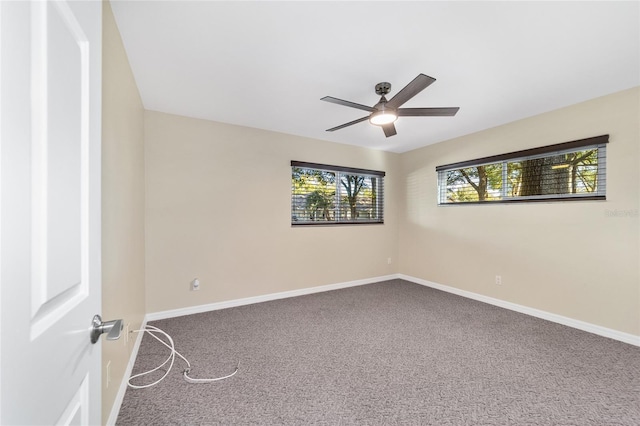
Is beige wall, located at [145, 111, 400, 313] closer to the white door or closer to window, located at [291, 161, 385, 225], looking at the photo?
window, located at [291, 161, 385, 225]

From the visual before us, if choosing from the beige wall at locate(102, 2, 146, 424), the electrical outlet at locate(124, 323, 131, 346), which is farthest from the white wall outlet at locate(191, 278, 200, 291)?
the electrical outlet at locate(124, 323, 131, 346)

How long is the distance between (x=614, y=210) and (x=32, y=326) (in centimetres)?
419

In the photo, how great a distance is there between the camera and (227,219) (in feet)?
11.7

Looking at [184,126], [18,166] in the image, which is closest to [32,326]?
[18,166]

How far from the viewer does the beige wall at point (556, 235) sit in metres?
2.68

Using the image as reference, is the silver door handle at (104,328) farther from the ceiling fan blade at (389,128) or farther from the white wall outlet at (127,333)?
the ceiling fan blade at (389,128)

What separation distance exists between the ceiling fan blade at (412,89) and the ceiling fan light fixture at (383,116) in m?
0.06

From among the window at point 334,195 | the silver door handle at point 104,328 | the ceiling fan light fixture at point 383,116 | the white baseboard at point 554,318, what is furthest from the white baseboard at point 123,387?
the white baseboard at point 554,318

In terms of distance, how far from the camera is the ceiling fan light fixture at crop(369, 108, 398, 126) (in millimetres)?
2465

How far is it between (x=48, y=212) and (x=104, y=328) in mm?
396

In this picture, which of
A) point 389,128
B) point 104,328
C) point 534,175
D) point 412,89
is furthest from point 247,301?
point 534,175

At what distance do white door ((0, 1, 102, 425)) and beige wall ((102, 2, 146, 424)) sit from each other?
890 millimetres

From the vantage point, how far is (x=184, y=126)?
3.33 metres

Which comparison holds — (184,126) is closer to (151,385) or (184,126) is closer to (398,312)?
(151,385)
